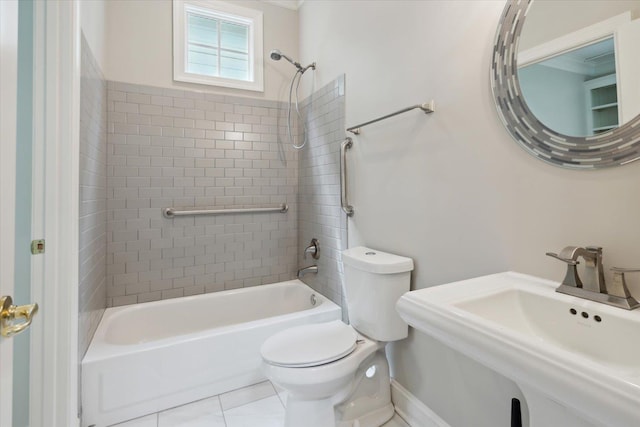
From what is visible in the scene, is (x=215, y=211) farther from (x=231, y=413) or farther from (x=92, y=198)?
(x=231, y=413)

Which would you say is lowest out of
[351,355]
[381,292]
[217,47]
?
[351,355]

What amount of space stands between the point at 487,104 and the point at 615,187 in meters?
0.51

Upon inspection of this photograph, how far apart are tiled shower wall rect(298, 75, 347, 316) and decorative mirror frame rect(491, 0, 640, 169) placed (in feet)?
3.59

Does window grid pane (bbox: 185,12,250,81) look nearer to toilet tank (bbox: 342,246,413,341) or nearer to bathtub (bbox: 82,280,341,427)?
bathtub (bbox: 82,280,341,427)

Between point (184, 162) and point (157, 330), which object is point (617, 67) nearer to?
point (184, 162)

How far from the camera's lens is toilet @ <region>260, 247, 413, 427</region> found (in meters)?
1.31

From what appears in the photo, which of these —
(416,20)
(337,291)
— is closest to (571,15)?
(416,20)

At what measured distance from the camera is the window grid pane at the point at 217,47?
98.2 inches

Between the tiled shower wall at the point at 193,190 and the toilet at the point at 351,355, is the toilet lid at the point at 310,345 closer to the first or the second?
the toilet at the point at 351,355

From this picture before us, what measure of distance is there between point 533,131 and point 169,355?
1.99 metres

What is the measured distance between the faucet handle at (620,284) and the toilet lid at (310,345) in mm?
988

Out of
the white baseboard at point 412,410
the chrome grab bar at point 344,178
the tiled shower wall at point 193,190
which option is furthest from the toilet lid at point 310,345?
the tiled shower wall at point 193,190

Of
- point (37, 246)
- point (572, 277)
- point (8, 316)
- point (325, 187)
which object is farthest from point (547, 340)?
point (37, 246)

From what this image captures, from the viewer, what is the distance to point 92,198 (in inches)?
68.0
